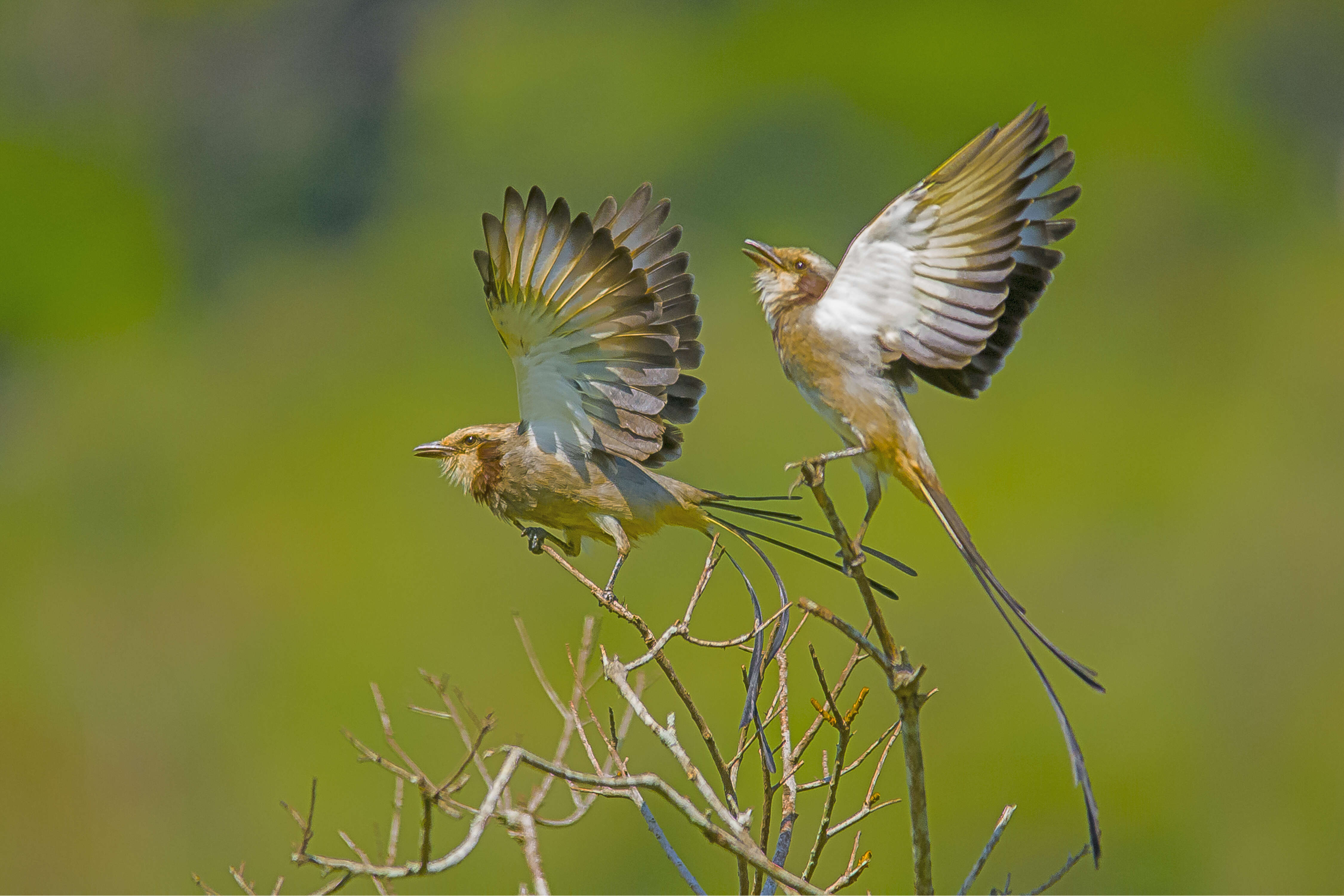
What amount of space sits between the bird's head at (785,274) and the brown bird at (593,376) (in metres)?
0.22

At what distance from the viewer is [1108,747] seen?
1071 cm

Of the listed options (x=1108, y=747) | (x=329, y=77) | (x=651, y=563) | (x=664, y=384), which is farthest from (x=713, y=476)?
(x=329, y=77)

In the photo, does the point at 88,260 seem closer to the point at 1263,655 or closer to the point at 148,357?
the point at 148,357

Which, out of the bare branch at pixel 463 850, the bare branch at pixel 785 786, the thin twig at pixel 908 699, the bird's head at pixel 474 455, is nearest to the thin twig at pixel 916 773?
the thin twig at pixel 908 699

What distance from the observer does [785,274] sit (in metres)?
4.15

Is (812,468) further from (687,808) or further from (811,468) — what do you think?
Result: (687,808)

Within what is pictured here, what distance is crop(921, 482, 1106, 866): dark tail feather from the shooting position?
2.66 meters

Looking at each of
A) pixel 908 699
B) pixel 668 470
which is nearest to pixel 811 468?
pixel 908 699

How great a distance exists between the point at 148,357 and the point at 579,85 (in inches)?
286

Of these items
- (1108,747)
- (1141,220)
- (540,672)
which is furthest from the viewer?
(1141,220)

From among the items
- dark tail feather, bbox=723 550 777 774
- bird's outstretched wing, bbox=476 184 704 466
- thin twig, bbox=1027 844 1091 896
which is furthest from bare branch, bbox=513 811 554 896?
bird's outstretched wing, bbox=476 184 704 466

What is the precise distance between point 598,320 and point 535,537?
0.81 metres

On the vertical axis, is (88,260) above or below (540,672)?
above

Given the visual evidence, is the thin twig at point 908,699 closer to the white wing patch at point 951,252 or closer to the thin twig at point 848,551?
the thin twig at point 848,551
